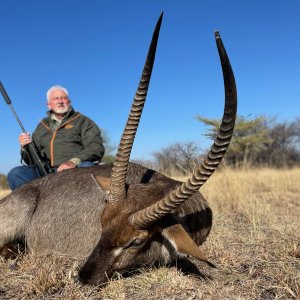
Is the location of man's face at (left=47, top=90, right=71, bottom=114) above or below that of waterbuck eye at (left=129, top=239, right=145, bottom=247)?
above

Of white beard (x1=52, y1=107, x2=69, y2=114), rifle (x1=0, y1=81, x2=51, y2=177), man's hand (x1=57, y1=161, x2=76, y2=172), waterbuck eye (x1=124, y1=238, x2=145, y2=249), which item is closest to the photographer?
waterbuck eye (x1=124, y1=238, x2=145, y2=249)

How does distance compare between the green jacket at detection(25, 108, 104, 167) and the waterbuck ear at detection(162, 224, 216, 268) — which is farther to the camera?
the green jacket at detection(25, 108, 104, 167)

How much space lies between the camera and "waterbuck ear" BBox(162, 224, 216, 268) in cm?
351

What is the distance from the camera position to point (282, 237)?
566cm

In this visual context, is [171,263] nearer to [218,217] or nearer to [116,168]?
[116,168]

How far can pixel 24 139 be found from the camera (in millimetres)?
7496

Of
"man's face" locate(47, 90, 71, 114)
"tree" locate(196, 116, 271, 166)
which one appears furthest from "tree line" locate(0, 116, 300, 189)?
"man's face" locate(47, 90, 71, 114)

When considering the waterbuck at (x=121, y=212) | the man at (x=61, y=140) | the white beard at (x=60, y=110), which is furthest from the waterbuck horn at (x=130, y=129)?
the white beard at (x=60, y=110)

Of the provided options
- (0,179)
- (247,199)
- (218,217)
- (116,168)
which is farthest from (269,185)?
(0,179)

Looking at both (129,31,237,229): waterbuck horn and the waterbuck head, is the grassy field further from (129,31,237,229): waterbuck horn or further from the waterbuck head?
(129,31,237,229): waterbuck horn

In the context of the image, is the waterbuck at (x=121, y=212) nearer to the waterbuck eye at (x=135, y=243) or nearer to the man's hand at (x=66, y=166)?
the waterbuck eye at (x=135, y=243)

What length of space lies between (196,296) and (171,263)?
875 millimetres

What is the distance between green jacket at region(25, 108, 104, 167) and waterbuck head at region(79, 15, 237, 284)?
3347mm

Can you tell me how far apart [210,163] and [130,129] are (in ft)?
2.81
